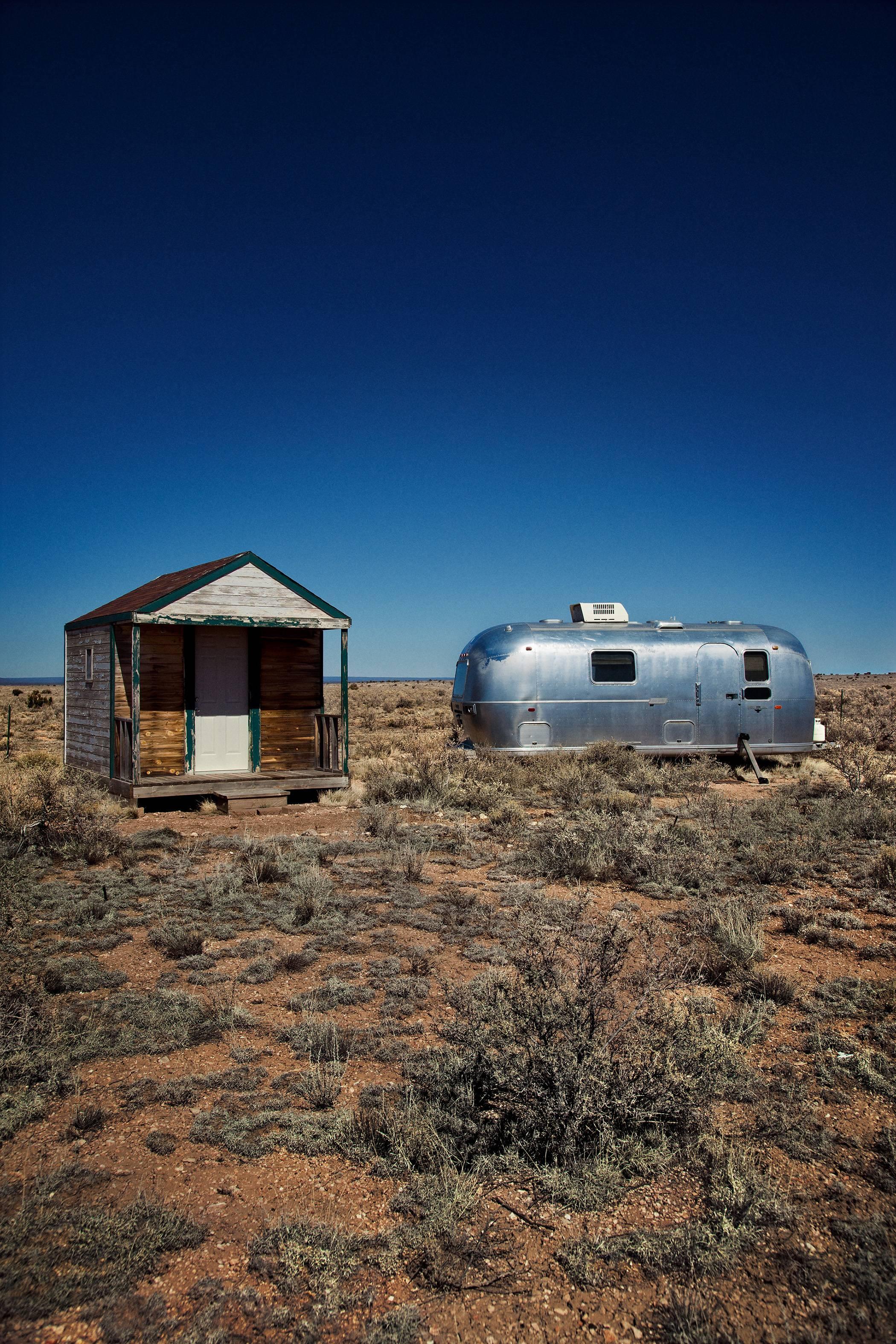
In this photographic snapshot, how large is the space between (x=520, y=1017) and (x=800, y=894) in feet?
14.2

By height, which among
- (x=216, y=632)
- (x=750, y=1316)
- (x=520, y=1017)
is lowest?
(x=750, y=1316)

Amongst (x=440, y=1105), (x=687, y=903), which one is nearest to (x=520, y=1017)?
(x=440, y=1105)

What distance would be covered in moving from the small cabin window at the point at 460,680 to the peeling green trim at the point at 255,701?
3895 millimetres

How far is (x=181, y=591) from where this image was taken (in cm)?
1138

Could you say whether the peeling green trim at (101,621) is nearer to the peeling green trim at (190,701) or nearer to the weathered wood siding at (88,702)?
the weathered wood siding at (88,702)

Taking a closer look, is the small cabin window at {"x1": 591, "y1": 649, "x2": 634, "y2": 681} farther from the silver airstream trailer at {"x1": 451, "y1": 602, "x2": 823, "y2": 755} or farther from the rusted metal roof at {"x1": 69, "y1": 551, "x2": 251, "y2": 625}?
the rusted metal roof at {"x1": 69, "y1": 551, "x2": 251, "y2": 625}

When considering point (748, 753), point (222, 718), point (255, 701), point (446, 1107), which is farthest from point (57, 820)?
point (748, 753)

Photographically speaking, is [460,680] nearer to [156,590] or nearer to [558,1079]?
[156,590]

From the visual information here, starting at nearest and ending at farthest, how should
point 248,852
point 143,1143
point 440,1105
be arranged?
point 143,1143, point 440,1105, point 248,852

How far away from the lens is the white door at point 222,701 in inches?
482

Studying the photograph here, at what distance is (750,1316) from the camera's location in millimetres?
2385

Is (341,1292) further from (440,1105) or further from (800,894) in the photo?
(800,894)

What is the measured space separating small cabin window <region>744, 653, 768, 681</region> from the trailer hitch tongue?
1041mm

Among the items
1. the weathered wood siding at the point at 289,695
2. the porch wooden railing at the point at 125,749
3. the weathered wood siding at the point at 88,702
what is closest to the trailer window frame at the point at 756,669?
the weathered wood siding at the point at 289,695
